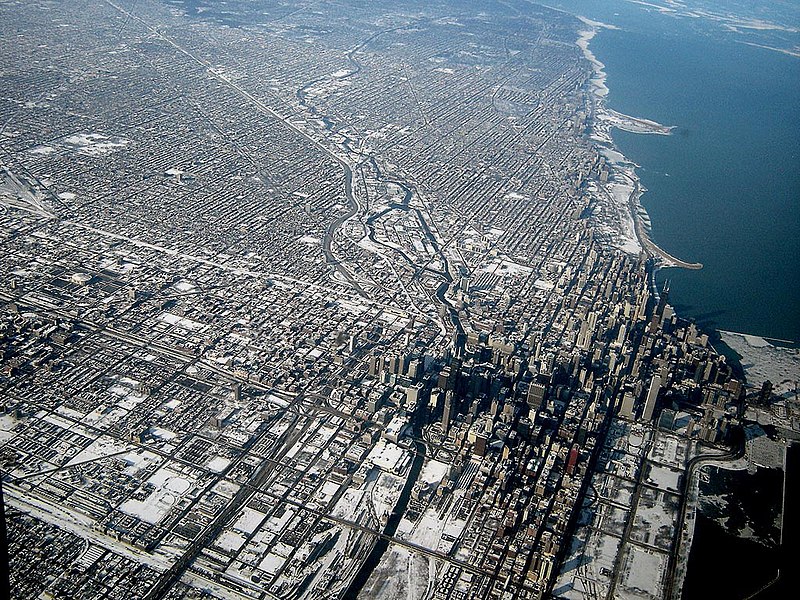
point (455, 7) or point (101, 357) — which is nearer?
point (101, 357)

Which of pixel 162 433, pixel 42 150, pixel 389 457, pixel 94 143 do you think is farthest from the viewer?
pixel 94 143

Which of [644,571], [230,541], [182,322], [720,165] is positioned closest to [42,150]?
[182,322]

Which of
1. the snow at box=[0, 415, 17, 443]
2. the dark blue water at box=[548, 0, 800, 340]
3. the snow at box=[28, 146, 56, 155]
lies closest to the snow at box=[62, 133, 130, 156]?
the snow at box=[28, 146, 56, 155]

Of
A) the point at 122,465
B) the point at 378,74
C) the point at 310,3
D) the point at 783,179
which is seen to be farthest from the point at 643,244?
the point at 310,3

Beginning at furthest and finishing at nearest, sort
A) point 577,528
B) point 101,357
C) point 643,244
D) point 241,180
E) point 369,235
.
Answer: point 241,180, point 643,244, point 369,235, point 101,357, point 577,528

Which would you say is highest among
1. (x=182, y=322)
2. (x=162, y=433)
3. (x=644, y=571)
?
(x=644, y=571)

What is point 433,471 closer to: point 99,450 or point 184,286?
point 99,450

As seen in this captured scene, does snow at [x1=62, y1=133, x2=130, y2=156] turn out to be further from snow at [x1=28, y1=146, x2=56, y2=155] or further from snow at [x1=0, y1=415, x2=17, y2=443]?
snow at [x1=0, y1=415, x2=17, y2=443]

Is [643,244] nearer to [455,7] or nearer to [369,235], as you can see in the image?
[369,235]
